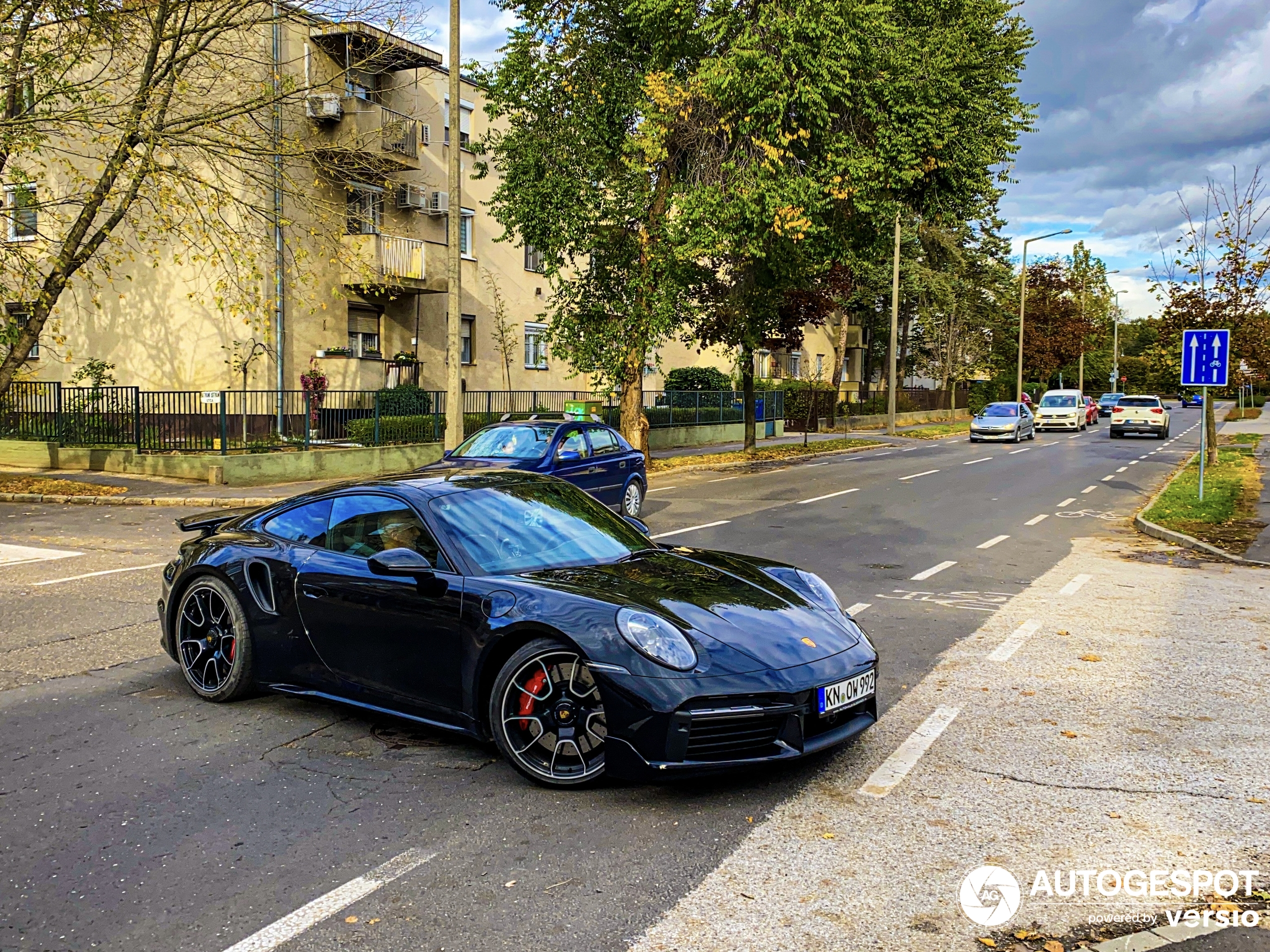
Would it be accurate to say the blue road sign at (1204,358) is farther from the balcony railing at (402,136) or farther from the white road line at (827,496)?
the balcony railing at (402,136)

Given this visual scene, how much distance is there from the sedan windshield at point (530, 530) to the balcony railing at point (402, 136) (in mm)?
23871

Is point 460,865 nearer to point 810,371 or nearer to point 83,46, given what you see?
point 83,46

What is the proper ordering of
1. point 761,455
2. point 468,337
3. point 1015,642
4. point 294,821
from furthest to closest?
point 468,337, point 761,455, point 1015,642, point 294,821

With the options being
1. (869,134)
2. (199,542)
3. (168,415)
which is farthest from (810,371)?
(199,542)

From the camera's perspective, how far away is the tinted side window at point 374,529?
535cm

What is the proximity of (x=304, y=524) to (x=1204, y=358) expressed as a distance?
14904 millimetres

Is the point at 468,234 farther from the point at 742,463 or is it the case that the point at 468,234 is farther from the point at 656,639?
the point at 656,639

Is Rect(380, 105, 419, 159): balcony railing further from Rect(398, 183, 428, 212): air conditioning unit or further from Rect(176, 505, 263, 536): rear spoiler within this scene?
Rect(176, 505, 263, 536): rear spoiler

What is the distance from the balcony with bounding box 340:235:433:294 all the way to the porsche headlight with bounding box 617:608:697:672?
2364 centimetres

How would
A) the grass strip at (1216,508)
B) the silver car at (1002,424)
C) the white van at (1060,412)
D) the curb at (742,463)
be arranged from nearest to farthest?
the grass strip at (1216,508) < the curb at (742,463) < the silver car at (1002,424) < the white van at (1060,412)

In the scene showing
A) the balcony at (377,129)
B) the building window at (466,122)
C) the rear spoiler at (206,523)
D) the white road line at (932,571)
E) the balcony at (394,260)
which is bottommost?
the white road line at (932,571)

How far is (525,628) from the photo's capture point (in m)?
4.69

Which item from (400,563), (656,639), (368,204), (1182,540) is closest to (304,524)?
(400,563)

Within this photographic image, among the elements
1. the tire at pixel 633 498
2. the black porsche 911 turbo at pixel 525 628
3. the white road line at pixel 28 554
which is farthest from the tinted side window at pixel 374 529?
the tire at pixel 633 498
